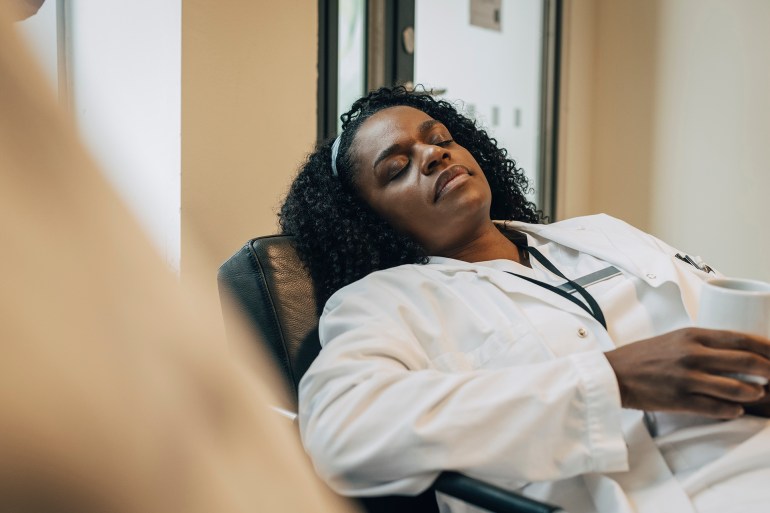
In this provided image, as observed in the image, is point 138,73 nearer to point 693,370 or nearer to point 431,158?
point 431,158

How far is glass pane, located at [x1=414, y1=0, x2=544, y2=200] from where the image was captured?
10.00 ft

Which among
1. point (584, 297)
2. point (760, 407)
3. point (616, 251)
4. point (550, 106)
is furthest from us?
point (550, 106)

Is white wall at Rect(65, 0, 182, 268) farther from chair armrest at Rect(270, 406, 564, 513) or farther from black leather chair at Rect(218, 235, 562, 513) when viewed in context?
chair armrest at Rect(270, 406, 564, 513)

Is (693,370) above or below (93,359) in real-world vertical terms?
below

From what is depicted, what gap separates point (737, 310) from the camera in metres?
0.87

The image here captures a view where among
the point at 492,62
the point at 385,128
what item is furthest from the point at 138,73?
the point at 492,62

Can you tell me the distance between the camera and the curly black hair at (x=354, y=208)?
4.72ft

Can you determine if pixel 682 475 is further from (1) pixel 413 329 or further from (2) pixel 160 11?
(2) pixel 160 11

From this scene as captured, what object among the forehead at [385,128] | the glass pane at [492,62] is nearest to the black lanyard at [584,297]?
the forehead at [385,128]

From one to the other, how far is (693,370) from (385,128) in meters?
0.84

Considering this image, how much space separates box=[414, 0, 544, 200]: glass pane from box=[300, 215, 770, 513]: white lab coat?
196 centimetres

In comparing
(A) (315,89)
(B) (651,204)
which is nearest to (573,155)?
(B) (651,204)

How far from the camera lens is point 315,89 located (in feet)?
7.58

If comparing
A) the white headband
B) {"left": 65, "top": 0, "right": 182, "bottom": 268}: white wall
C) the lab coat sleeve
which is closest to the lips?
the white headband
